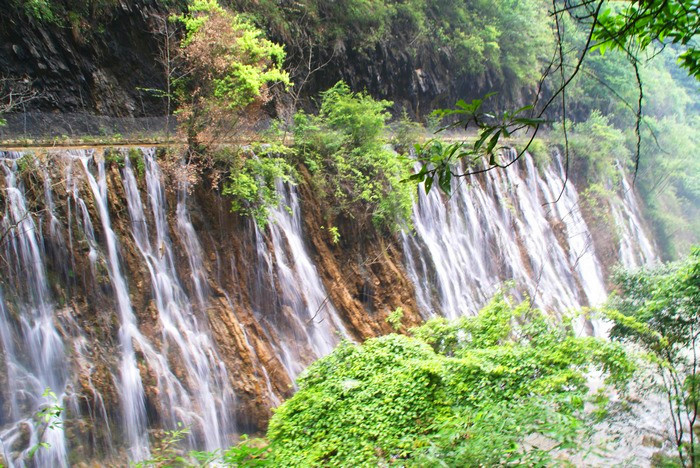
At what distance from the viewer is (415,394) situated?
23.4 feet

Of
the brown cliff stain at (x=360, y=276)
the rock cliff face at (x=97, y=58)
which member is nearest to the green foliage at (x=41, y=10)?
the rock cliff face at (x=97, y=58)

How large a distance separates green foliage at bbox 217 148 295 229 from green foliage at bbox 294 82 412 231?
53.8 inches

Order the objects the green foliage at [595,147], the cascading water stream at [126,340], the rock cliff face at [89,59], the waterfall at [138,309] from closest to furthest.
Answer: the waterfall at [138,309] → the cascading water stream at [126,340] → the rock cliff face at [89,59] → the green foliage at [595,147]

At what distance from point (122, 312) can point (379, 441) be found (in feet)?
17.3

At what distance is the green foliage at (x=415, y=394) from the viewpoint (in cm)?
630

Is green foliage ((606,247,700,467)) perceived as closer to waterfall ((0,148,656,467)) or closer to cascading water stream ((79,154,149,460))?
waterfall ((0,148,656,467))

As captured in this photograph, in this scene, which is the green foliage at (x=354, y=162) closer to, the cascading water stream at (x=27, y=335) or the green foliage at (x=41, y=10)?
the green foliage at (x=41, y=10)


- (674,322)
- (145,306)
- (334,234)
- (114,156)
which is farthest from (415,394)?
(114,156)

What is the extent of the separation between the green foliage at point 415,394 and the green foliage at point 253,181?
163 inches

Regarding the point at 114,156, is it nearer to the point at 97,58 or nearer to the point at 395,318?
the point at 97,58

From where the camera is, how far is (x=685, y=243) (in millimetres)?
33000

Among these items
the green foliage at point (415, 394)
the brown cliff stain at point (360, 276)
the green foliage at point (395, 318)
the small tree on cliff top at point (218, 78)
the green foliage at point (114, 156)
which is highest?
the small tree on cliff top at point (218, 78)

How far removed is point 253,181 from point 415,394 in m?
5.81

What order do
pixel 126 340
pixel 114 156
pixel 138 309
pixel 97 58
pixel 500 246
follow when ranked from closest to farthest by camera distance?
pixel 126 340, pixel 138 309, pixel 114 156, pixel 97 58, pixel 500 246
